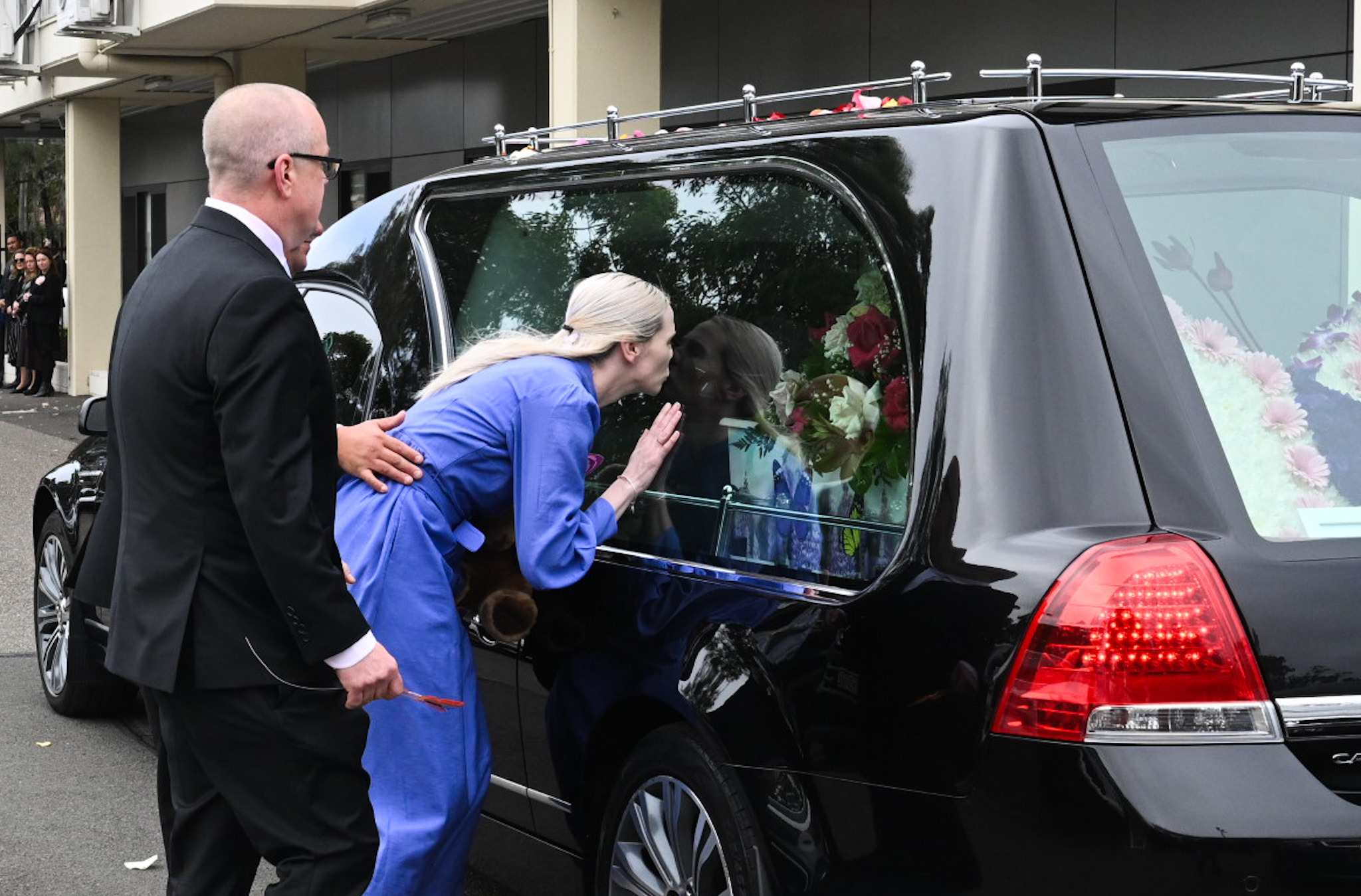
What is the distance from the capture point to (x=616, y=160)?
3.98 m

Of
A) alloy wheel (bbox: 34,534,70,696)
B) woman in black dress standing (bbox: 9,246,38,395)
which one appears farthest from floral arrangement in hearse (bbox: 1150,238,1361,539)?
woman in black dress standing (bbox: 9,246,38,395)

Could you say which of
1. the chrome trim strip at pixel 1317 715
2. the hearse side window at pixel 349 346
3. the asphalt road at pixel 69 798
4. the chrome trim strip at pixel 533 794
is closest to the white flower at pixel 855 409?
the chrome trim strip at pixel 1317 715

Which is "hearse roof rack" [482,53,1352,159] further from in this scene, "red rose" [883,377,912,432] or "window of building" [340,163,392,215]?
"window of building" [340,163,392,215]

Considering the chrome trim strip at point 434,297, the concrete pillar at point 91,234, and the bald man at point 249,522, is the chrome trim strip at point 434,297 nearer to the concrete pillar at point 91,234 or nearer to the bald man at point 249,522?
the bald man at point 249,522

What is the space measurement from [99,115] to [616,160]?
24514mm

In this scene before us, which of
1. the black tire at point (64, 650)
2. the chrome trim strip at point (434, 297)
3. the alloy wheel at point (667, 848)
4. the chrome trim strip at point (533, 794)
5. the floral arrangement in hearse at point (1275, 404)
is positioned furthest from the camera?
the black tire at point (64, 650)

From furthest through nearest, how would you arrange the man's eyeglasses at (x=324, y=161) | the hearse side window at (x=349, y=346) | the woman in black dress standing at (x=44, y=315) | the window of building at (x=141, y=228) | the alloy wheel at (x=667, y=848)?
the window of building at (x=141, y=228), the woman in black dress standing at (x=44, y=315), the hearse side window at (x=349, y=346), the alloy wheel at (x=667, y=848), the man's eyeglasses at (x=324, y=161)

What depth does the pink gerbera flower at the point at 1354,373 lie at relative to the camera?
9.65 ft

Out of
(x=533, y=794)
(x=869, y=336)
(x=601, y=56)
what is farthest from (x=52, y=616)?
(x=601, y=56)

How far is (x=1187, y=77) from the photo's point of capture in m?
3.45

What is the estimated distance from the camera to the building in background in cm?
1127

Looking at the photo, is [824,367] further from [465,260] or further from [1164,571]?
[465,260]

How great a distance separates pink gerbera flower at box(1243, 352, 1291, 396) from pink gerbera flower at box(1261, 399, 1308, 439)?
2 centimetres

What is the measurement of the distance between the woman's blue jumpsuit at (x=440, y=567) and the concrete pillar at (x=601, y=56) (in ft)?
27.2
